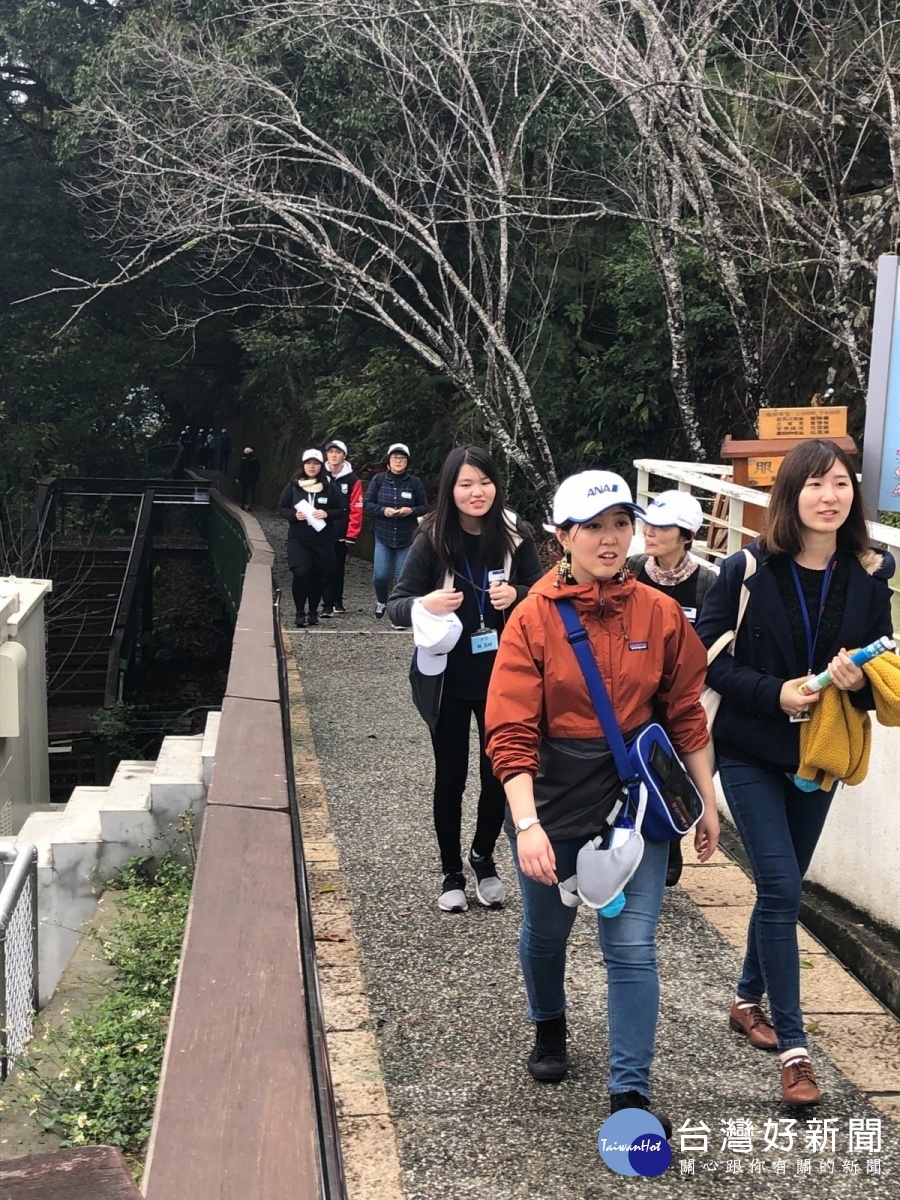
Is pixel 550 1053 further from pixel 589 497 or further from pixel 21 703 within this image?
pixel 21 703

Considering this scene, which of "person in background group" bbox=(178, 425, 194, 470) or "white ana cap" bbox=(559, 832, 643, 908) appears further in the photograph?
"person in background group" bbox=(178, 425, 194, 470)

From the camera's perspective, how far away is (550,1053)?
3.47 meters

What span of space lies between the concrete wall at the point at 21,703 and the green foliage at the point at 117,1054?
18.0 ft

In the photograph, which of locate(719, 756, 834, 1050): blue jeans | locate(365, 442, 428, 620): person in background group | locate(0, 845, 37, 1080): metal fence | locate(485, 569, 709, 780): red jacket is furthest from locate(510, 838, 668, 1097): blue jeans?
locate(365, 442, 428, 620): person in background group

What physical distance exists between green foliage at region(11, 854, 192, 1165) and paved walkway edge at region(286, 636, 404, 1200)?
1.97 feet

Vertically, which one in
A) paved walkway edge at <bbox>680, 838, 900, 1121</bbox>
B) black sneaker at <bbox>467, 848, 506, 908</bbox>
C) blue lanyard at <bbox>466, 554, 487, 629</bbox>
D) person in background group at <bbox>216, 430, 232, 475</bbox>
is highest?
person in background group at <bbox>216, 430, 232, 475</bbox>

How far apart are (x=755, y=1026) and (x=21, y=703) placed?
9296 millimetres

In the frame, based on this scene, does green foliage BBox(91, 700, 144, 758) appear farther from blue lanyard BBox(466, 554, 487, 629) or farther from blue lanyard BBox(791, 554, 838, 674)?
blue lanyard BBox(791, 554, 838, 674)

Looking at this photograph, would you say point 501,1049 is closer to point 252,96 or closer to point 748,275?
point 748,275

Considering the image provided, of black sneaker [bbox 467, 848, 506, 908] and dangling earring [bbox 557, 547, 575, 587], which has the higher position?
dangling earring [bbox 557, 547, 575, 587]

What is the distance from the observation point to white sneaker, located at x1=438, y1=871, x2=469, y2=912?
4.83 m

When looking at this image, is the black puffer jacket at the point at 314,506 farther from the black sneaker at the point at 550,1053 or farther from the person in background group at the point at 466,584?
the black sneaker at the point at 550,1053

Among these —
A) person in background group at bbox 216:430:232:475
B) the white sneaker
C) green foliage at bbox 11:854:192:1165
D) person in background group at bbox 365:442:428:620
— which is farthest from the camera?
person in background group at bbox 216:430:232:475

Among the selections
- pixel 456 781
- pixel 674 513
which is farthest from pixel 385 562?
pixel 674 513
